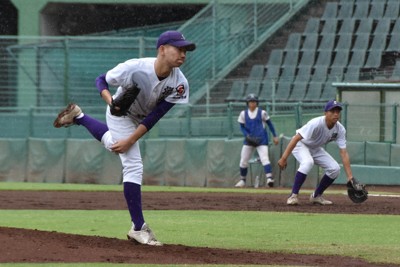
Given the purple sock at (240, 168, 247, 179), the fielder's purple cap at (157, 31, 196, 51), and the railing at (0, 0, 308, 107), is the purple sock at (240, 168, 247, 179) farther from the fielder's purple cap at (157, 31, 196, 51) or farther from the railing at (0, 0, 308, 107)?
the fielder's purple cap at (157, 31, 196, 51)

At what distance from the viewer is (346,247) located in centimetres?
1085

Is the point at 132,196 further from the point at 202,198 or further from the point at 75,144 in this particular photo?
the point at 75,144

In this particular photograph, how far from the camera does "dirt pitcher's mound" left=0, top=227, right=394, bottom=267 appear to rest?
9180 millimetres

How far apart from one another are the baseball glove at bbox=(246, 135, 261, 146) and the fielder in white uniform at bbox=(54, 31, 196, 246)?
43.6 feet

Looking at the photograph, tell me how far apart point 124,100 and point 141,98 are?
0.25m

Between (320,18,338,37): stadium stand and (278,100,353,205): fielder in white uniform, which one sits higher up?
(320,18,338,37): stadium stand

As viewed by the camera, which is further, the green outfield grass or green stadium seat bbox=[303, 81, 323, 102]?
green stadium seat bbox=[303, 81, 323, 102]

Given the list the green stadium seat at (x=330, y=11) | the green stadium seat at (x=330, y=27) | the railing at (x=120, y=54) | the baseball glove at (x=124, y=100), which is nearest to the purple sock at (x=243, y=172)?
the railing at (x=120, y=54)

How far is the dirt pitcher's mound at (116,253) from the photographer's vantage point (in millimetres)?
9180

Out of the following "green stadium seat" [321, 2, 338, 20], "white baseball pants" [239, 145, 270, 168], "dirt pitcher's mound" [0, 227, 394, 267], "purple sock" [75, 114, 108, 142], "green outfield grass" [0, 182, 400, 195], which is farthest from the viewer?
"green stadium seat" [321, 2, 338, 20]

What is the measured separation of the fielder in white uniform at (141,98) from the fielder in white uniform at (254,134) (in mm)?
13409

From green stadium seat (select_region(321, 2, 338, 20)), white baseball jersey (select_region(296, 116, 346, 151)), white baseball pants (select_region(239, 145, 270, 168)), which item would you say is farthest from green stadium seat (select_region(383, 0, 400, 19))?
white baseball jersey (select_region(296, 116, 346, 151))

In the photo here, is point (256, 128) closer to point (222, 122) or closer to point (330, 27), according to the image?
point (222, 122)

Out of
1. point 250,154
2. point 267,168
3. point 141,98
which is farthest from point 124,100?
point 250,154
